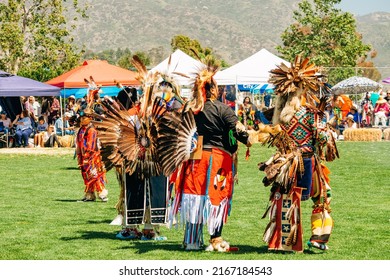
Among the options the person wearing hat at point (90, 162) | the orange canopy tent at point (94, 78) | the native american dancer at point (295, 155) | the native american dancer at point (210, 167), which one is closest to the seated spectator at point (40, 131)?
the orange canopy tent at point (94, 78)

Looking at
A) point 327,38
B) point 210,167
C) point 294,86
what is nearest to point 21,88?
point 210,167

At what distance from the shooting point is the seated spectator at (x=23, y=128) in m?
25.6

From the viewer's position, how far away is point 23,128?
84.5 ft

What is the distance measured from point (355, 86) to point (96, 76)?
935 cm

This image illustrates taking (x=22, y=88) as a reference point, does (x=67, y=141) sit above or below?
below

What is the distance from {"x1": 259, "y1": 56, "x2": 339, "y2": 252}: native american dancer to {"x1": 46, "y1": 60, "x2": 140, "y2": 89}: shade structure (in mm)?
18749

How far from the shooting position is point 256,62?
28172mm

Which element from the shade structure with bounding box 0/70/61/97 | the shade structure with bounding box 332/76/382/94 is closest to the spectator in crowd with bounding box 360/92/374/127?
the shade structure with bounding box 332/76/382/94

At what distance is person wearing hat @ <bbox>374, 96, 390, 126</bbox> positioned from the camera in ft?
94.6

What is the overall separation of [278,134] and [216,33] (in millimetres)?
169100

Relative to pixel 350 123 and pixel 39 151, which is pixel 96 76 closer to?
pixel 39 151

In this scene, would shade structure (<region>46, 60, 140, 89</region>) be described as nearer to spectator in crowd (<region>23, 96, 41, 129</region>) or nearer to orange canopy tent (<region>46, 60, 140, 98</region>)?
orange canopy tent (<region>46, 60, 140, 98</region>)

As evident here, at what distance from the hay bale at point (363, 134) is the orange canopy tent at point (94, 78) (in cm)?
643

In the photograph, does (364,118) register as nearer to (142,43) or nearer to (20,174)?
(20,174)
